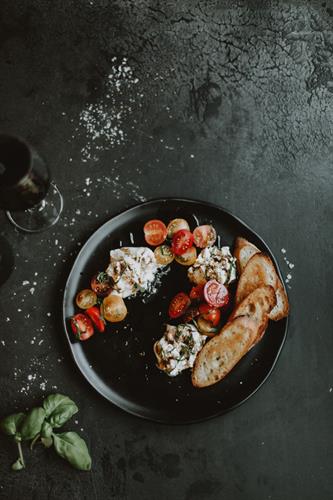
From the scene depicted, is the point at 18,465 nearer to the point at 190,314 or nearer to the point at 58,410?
the point at 58,410

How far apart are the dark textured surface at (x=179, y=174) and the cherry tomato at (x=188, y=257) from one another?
33 centimetres

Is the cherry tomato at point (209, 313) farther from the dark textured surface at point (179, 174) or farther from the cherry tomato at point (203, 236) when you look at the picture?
the dark textured surface at point (179, 174)

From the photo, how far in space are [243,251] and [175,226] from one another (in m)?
0.31

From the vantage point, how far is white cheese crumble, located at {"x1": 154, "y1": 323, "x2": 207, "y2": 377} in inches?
87.5

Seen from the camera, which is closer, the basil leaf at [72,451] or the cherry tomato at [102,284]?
the basil leaf at [72,451]

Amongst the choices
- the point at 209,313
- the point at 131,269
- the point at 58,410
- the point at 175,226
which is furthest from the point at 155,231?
the point at 58,410

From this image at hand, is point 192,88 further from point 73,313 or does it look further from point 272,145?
point 73,313

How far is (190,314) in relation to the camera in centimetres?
229

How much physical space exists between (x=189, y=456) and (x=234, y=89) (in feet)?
5.54

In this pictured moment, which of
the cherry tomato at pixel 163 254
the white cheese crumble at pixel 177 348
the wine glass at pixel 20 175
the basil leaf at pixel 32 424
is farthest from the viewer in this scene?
the cherry tomato at pixel 163 254

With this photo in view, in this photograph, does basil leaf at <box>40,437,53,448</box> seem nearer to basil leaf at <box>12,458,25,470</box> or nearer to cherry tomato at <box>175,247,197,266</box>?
basil leaf at <box>12,458,25,470</box>

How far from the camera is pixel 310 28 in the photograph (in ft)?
9.01

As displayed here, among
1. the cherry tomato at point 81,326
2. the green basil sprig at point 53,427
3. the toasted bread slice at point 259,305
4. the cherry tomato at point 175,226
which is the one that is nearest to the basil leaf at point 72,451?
the green basil sprig at point 53,427

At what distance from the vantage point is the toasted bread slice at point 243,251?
7.72ft
